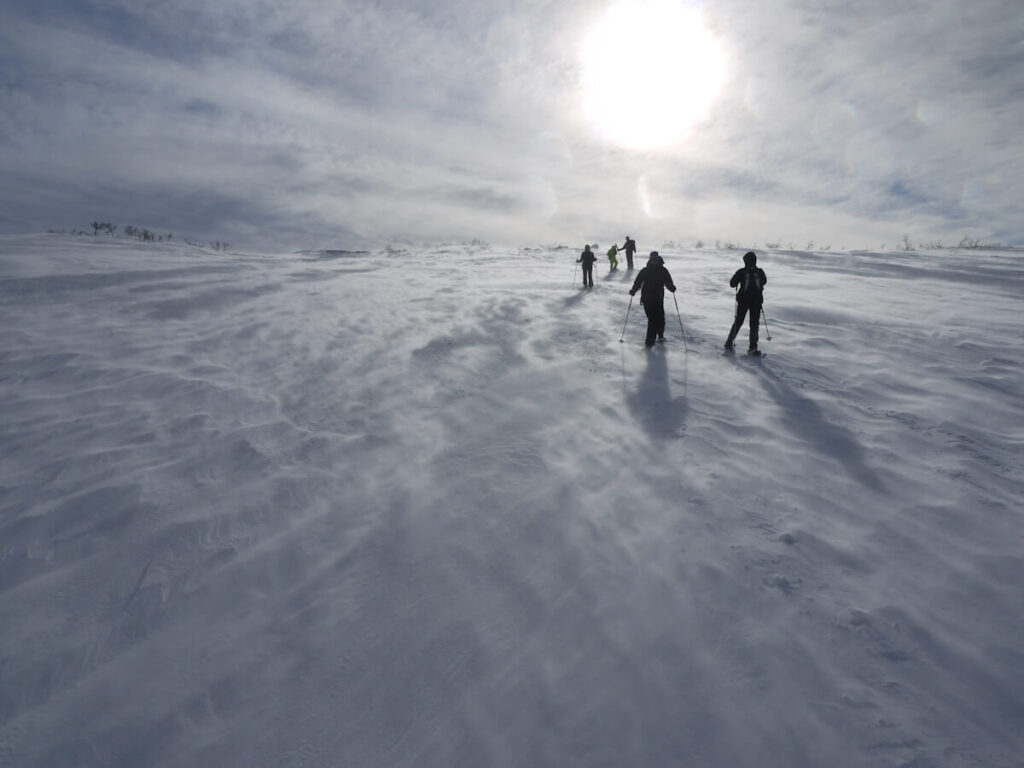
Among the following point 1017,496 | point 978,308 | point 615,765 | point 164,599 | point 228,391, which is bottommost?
point 615,765

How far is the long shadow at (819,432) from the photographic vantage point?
186 inches

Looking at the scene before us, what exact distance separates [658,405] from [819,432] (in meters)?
1.84

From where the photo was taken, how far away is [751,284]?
8156 mm

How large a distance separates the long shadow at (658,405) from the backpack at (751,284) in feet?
6.70

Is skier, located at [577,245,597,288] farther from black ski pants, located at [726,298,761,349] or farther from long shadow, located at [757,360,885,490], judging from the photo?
long shadow, located at [757,360,885,490]

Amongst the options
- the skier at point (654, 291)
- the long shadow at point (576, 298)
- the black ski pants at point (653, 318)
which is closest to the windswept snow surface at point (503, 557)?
the black ski pants at point (653, 318)

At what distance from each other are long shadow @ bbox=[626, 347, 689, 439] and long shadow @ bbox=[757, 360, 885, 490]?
1274 millimetres

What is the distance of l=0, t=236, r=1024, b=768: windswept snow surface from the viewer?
8.27 ft

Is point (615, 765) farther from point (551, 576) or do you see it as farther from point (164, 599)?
point (164, 599)

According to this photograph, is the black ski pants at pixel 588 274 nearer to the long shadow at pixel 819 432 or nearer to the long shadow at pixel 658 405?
the long shadow at pixel 658 405

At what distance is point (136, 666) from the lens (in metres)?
2.84

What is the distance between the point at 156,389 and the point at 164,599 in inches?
159

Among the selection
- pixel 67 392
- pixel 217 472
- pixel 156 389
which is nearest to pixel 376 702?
pixel 217 472

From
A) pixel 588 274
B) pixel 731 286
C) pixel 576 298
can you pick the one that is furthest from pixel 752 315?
pixel 588 274
